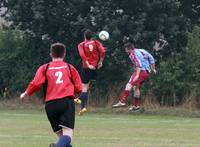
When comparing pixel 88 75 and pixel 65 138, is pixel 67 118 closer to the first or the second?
pixel 65 138

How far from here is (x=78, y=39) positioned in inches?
1134

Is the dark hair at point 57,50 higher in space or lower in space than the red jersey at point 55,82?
higher

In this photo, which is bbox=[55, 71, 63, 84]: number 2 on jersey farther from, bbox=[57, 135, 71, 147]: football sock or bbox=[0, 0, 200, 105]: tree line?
bbox=[0, 0, 200, 105]: tree line

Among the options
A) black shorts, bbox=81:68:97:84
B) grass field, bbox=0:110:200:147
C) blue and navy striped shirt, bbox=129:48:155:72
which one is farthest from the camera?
blue and navy striped shirt, bbox=129:48:155:72

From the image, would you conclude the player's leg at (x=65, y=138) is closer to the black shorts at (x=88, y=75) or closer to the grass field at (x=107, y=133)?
the grass field at (x=107, y=133)

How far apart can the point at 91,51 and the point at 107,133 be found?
4.89 metres

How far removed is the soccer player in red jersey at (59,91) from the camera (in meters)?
11.6

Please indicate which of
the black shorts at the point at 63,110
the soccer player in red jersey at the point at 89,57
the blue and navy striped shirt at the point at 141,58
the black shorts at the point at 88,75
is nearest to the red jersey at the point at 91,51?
the soccer player in red jersey at the point at 89,57

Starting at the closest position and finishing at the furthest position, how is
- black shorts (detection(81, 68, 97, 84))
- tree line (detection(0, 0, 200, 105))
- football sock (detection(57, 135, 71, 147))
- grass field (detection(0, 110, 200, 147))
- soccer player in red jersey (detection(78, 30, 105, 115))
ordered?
1. football sock (detection(57, 135, 71, 147))
2. grass field (detection(0, 110, 200, 147))
3. soccer player in red jersey (detection(78, 30, 105, 115))
4. black shorts (detection(81, 68, 97, 84))
5. tree line (detection(0, 0, 200, 105))

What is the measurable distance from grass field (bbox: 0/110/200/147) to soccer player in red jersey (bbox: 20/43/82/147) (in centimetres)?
230

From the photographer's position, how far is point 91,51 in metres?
21.0

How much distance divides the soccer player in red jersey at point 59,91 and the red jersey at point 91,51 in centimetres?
903

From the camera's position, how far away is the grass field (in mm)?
14336

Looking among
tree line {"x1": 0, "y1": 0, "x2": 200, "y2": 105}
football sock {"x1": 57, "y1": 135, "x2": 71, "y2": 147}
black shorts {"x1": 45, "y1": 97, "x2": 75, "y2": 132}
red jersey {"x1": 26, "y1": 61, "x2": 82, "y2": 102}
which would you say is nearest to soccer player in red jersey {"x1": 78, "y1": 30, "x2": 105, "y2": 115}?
tree line {"x1": 0, "y1": 0, "x2": 200, "y2": 105}
